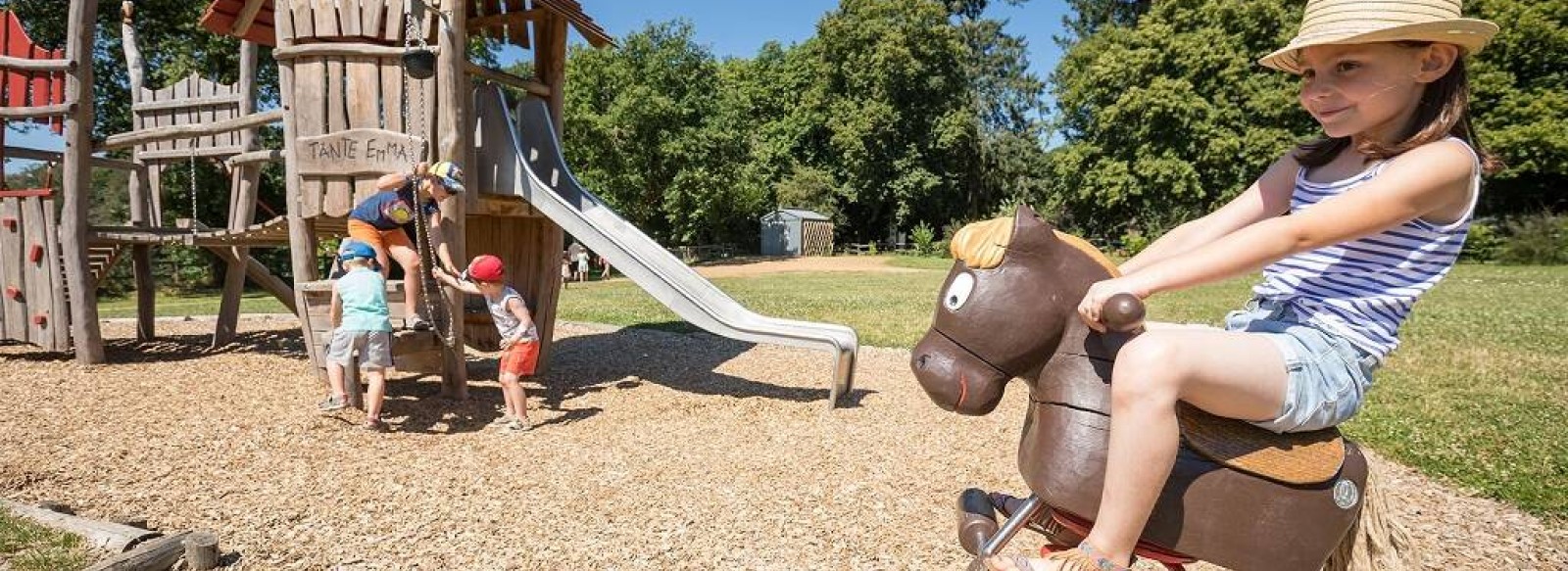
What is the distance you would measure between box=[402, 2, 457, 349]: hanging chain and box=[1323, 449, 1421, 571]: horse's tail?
17.2 feet

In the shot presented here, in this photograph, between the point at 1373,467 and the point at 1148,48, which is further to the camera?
the point at 1148,48

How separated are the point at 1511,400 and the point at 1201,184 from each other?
28613mm

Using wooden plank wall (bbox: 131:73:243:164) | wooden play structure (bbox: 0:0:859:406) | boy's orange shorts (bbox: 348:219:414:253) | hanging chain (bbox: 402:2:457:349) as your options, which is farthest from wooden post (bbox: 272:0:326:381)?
→ wooden plank wall (bbox: 131:73:243:164)

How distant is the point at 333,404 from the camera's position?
553 cm

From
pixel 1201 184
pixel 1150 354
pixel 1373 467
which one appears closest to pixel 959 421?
pixel 1373 467

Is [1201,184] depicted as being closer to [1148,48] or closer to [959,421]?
[1148,48]

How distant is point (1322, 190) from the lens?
6.03 feet

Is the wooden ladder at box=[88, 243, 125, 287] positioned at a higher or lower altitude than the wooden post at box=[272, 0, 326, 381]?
lower

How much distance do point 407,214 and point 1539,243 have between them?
3309 cm

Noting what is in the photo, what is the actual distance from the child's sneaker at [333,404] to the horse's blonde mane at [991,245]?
16.9 ft

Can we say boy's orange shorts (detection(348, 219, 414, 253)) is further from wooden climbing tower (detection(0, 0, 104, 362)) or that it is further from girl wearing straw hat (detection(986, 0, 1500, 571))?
girl wearing straw hat (detection(986, 0, 1500, 571))

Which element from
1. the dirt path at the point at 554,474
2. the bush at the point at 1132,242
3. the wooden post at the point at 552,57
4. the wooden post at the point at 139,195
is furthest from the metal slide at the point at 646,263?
the bush at the point at 1132,242

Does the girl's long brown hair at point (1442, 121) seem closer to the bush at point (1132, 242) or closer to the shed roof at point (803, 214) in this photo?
the bush at point (1132, 242)

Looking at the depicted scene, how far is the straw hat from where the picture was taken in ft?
5.00
